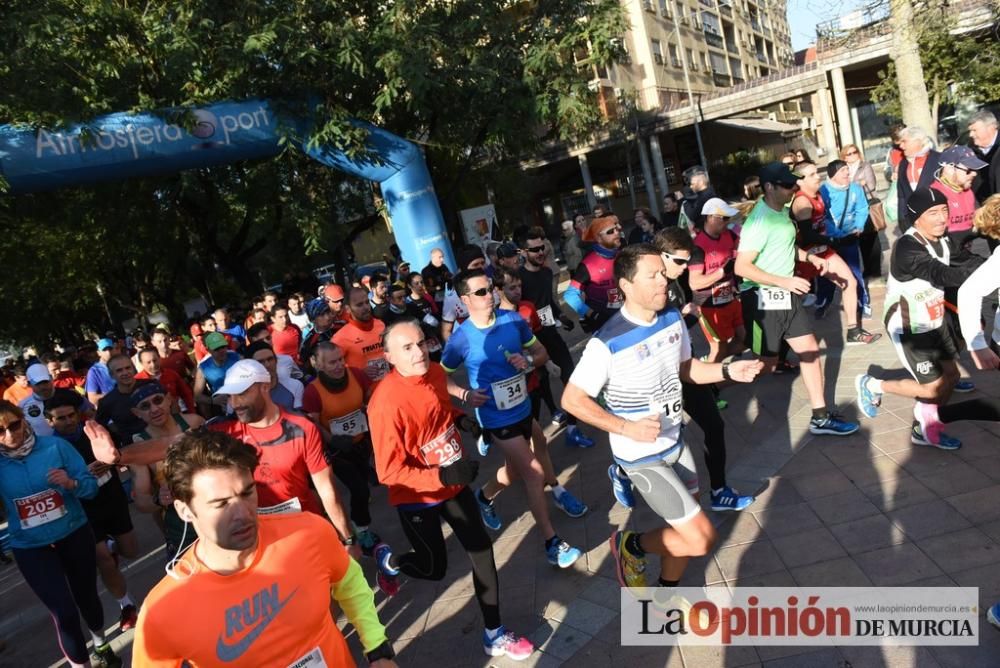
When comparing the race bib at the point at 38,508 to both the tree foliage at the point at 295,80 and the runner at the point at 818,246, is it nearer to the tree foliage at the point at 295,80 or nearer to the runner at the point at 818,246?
the runner at the point at 818,246

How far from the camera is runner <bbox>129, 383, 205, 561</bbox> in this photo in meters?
3.66

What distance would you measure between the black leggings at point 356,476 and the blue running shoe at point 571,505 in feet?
4.72

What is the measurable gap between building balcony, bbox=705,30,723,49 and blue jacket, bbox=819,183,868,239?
4790 centimetres

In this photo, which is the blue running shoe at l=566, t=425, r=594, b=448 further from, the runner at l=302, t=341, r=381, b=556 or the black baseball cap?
the black baseball cap

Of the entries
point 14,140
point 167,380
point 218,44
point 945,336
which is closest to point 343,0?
point 218,44

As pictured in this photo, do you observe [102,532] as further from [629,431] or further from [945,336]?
[945,336]

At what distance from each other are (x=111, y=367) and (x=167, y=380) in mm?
1020

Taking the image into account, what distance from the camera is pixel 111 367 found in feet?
18.5

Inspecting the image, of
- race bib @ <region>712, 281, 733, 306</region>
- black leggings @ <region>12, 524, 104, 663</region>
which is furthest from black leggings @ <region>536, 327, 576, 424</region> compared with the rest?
black leggings @ <region>12, 524, 104, 663</region>

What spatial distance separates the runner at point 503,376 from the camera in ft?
13.5

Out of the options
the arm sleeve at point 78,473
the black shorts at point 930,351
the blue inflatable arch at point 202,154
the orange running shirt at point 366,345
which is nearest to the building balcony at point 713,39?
the blue inflatable arch at point 202,154

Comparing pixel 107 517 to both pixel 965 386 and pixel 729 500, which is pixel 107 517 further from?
pixel 965 386

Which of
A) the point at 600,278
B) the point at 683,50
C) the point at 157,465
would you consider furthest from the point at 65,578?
the point at 683,50

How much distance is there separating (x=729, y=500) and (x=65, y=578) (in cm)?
408
